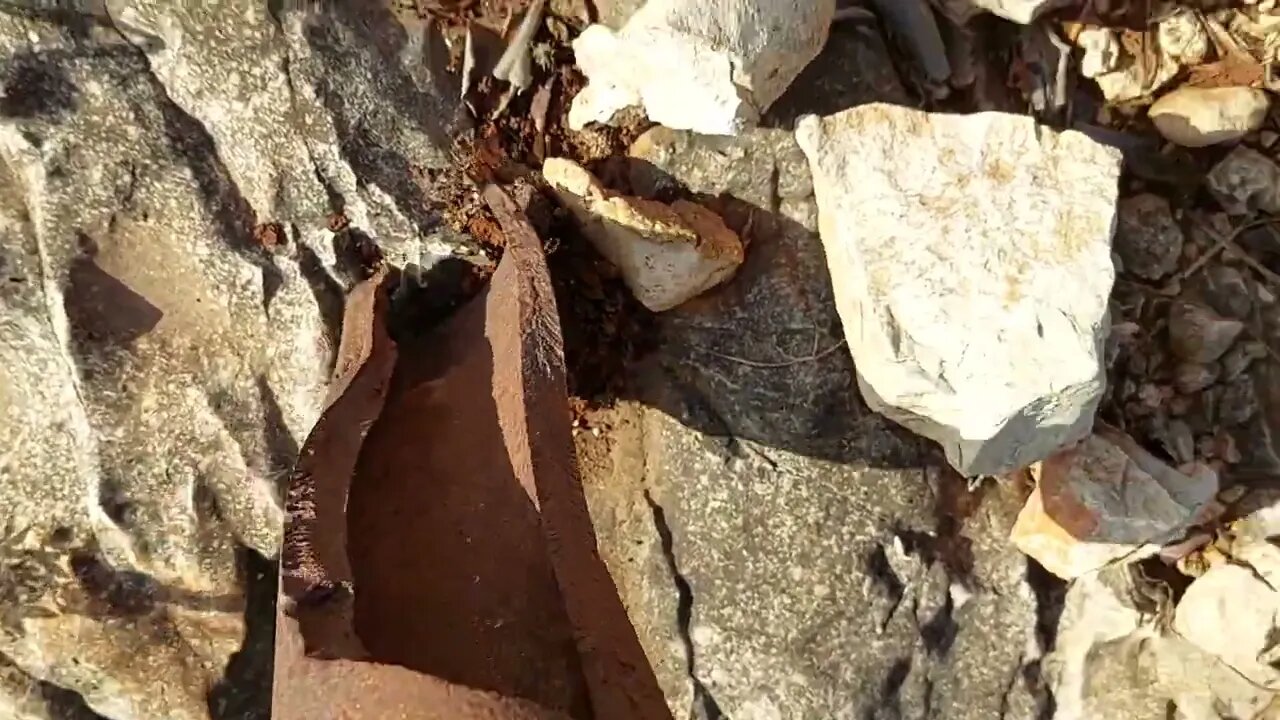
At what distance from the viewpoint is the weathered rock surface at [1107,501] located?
5.81ft

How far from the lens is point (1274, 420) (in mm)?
1933

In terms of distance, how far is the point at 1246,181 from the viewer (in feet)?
6.13

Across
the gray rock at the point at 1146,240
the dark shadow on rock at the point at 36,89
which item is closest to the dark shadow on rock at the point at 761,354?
the gray rock at the point at 1146,240

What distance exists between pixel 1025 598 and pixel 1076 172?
782 mm

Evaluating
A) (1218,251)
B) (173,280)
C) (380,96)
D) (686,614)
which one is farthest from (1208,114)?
(173,280)

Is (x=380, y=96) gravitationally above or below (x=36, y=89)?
below

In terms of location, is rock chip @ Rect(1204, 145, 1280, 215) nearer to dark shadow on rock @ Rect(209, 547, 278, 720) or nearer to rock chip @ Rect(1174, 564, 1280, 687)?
Result: rock chip @ Rect(1174, 564, 1280, 687)

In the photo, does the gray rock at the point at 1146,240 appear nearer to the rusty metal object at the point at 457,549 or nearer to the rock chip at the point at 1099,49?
the rock chip at the point at 1099,49

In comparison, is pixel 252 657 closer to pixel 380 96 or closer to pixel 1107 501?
pixel 380 96

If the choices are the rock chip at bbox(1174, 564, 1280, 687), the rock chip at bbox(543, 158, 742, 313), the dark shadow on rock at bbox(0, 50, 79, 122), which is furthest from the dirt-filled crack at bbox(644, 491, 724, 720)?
the dark shadow on rock at bbox(0, 50, 79, 122)

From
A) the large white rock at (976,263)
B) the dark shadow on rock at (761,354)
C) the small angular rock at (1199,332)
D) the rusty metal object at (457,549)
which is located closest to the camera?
the rusty metal object at (457,549)

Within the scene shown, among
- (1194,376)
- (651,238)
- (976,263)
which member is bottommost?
(1194,376)

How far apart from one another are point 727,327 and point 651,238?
24 centimetres

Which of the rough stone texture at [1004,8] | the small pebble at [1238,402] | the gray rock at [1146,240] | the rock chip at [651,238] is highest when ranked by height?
the rock chip at [651,238]
